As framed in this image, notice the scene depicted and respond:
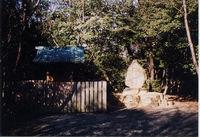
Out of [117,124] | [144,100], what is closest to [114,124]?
[117,124]

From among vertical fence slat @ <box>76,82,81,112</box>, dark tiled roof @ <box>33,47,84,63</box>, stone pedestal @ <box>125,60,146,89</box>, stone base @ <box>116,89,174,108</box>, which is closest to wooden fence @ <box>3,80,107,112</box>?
vertical fence slat @ <box>76,82,81,112</box>

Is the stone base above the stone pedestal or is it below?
below

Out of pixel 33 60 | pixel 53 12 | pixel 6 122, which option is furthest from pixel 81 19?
pixel 6 122

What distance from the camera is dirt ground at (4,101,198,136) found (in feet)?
34.3

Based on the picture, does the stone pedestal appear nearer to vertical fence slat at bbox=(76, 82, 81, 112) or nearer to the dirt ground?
the dirt ground

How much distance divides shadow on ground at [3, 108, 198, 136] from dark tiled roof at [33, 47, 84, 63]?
6.85 metres

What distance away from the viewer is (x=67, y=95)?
1472 cm

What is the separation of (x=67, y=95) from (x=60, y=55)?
6.55m

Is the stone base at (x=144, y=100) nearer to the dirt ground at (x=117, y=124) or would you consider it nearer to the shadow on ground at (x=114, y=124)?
the dirt ground at (x=117, y=124)

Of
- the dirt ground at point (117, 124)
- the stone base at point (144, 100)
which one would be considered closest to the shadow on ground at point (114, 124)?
the dirt ground at point (117, 124)

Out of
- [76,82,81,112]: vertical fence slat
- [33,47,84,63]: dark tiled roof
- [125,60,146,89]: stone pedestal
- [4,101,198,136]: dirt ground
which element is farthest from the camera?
[33,47,84,63]: dark tiled roof

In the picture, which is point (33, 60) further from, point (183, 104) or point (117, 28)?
point (183, 104)

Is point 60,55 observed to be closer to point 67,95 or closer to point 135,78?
point 135,78

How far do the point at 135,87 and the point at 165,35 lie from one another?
9.69ft
